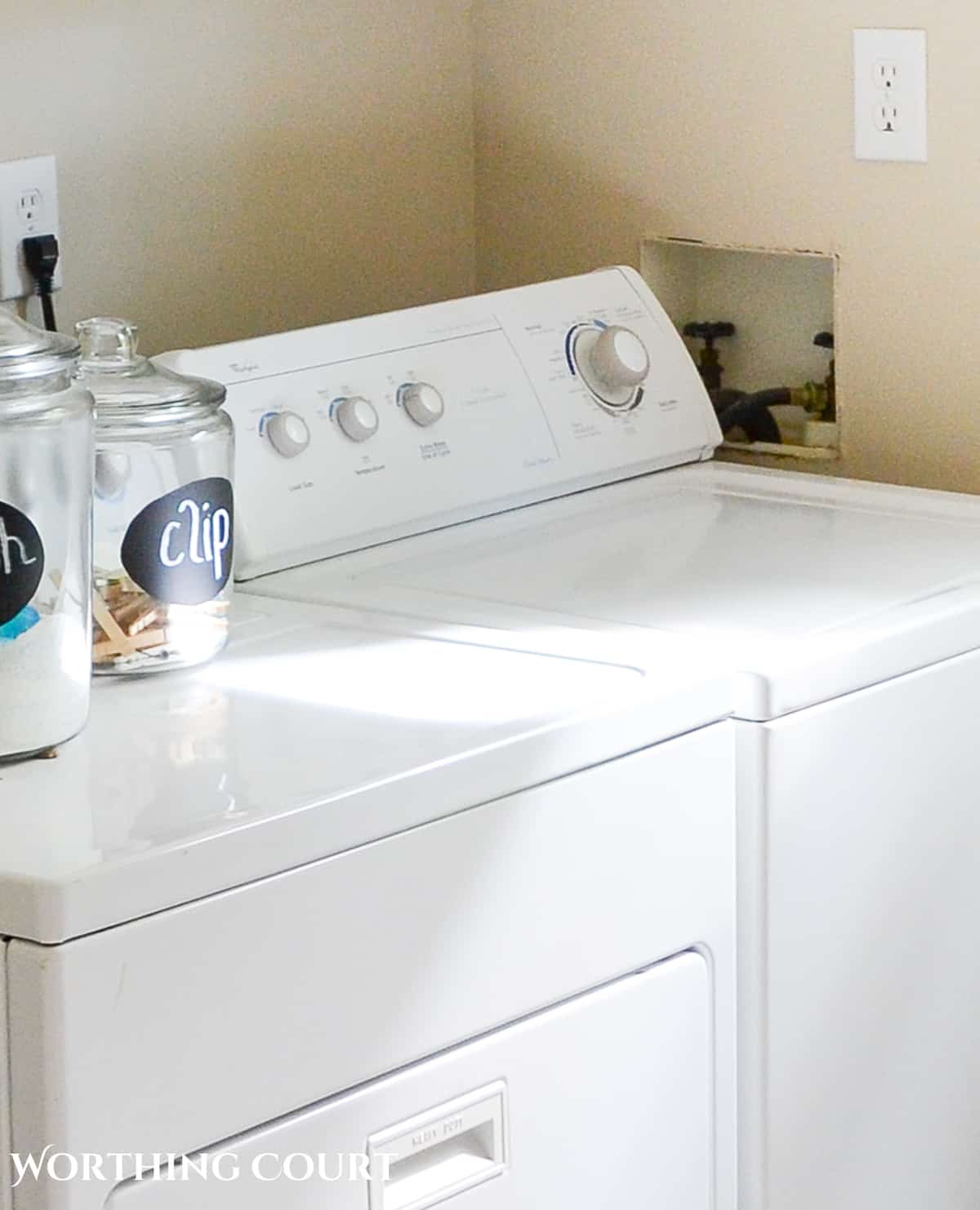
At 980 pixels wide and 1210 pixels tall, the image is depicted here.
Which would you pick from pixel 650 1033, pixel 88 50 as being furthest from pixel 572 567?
pixel 88 50

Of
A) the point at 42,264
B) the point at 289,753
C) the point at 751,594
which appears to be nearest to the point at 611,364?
the point at 751,594

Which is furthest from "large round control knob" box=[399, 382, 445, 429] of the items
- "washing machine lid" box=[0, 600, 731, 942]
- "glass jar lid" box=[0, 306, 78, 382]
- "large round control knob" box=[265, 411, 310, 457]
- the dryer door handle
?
the dryer door handle

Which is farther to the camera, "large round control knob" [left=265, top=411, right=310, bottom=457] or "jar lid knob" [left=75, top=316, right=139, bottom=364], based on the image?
"large round control knob" [left=265, top=411, right=310, bottom=457]

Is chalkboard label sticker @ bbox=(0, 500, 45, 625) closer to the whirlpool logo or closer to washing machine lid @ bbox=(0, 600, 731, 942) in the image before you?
washing machine lid @ bbox=(0, 600, 731, 942)

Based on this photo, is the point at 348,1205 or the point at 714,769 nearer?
the point at 348,1205

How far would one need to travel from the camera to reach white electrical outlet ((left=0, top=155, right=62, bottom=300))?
175 cm

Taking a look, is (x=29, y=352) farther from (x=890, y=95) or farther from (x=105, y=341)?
(x=890, y=95)

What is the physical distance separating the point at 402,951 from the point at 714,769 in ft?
0.96

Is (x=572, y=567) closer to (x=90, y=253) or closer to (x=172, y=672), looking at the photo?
(x=172, y=672)

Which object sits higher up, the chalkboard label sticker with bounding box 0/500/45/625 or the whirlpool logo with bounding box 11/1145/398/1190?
the chalkboard label sticker with bounding box 0/500/45/625

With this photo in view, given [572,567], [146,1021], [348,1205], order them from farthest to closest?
[572,567] → [348,1205] → [146,1021]

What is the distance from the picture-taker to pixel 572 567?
5.23ft

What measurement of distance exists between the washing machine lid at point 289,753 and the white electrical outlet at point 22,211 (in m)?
0.51

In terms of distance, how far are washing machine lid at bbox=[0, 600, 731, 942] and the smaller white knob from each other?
511 mm
